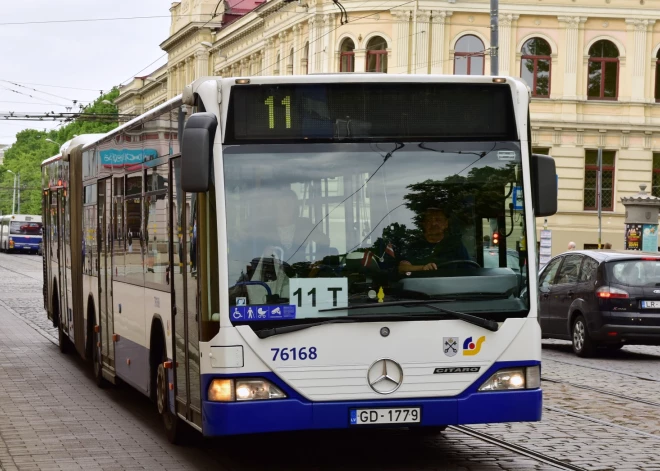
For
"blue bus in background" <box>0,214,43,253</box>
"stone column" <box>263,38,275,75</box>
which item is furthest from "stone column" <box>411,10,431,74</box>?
"blue bus in background" <box>0,214,43,253</box>

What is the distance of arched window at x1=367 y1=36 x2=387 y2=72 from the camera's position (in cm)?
5344

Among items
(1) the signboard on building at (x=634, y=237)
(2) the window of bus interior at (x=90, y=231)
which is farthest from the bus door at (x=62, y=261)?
(1) the signboard on building at (x=634, y=237)

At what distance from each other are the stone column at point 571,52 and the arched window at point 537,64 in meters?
A: 0.69

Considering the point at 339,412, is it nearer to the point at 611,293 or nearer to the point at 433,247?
the point at 433,247

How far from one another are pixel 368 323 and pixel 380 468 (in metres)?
1.24

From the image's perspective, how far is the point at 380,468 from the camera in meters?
9.26

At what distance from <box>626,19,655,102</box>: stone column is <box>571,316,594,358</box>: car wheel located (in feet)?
112

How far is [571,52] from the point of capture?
2094 inches

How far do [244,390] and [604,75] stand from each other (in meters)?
46.9

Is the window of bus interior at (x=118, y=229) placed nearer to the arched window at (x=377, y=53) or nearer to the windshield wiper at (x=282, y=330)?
the windshield wiper at (x=282, y=330)

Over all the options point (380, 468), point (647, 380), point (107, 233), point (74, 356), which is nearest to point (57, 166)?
point (74, 356)

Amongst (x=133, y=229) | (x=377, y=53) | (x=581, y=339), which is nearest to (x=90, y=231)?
(x=133, y=229)

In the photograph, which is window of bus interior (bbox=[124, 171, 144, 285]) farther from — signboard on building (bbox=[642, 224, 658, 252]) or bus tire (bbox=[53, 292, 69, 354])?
signboard on building (bbox=[642, 224, 658, 252])

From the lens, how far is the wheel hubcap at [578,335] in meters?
19.9
